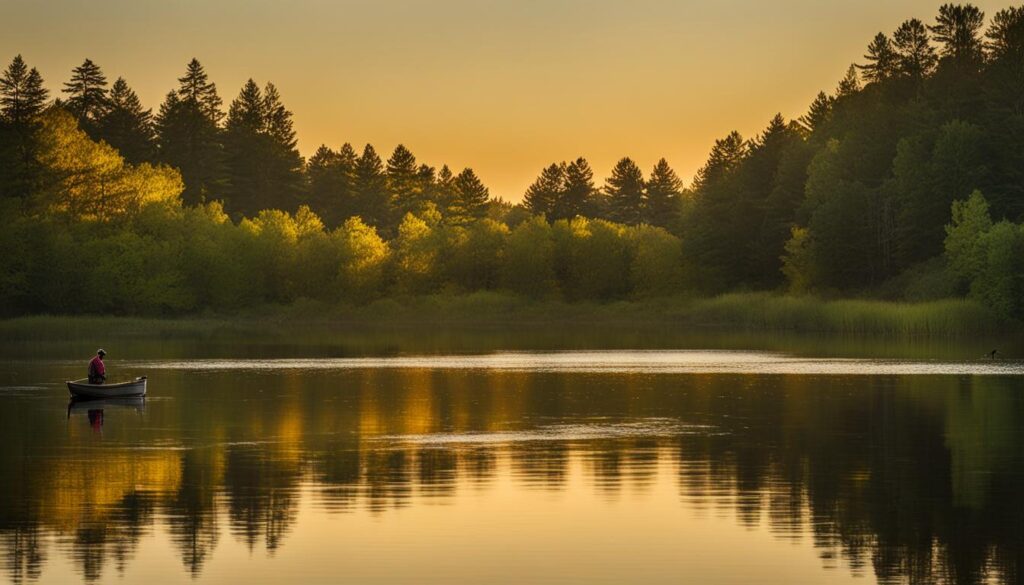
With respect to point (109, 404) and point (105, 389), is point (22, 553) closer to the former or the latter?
point (105, 389)

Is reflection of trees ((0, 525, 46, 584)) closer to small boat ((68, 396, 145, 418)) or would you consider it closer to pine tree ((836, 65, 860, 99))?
small boat ((68, 396, 145, 418))

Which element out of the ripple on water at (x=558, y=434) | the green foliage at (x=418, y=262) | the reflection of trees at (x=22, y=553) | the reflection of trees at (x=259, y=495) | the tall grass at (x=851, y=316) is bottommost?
the reflection of trees at (x=22, y=553)

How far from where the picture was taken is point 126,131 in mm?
173500

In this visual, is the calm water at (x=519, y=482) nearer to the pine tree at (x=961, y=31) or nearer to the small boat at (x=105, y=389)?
the small boat at (x=105, y=389)

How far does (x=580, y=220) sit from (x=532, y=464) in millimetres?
144765

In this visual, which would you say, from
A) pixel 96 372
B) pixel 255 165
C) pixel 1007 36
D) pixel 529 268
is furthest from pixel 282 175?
pixel 96 372

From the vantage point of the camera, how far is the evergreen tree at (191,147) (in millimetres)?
181625

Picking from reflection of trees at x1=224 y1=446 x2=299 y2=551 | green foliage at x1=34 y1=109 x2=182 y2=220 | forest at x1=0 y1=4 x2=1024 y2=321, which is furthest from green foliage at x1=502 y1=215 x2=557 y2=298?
reflection of trees at x1=224 y1=446 x2=299 y2=551

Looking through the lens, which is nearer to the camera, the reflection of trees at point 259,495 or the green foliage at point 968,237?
the reflection of trees at point 259,495

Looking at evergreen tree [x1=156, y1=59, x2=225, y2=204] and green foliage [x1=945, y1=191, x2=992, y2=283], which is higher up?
evergreen tree [x1=156, y1=59, x2=225, y2=204]

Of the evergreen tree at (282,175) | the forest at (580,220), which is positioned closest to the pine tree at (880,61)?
the forest at (580,220)

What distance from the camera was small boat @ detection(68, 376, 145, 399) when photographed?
5253cm

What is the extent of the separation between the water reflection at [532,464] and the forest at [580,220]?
5736 cm

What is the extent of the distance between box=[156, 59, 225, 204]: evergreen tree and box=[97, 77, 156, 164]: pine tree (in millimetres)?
2513
